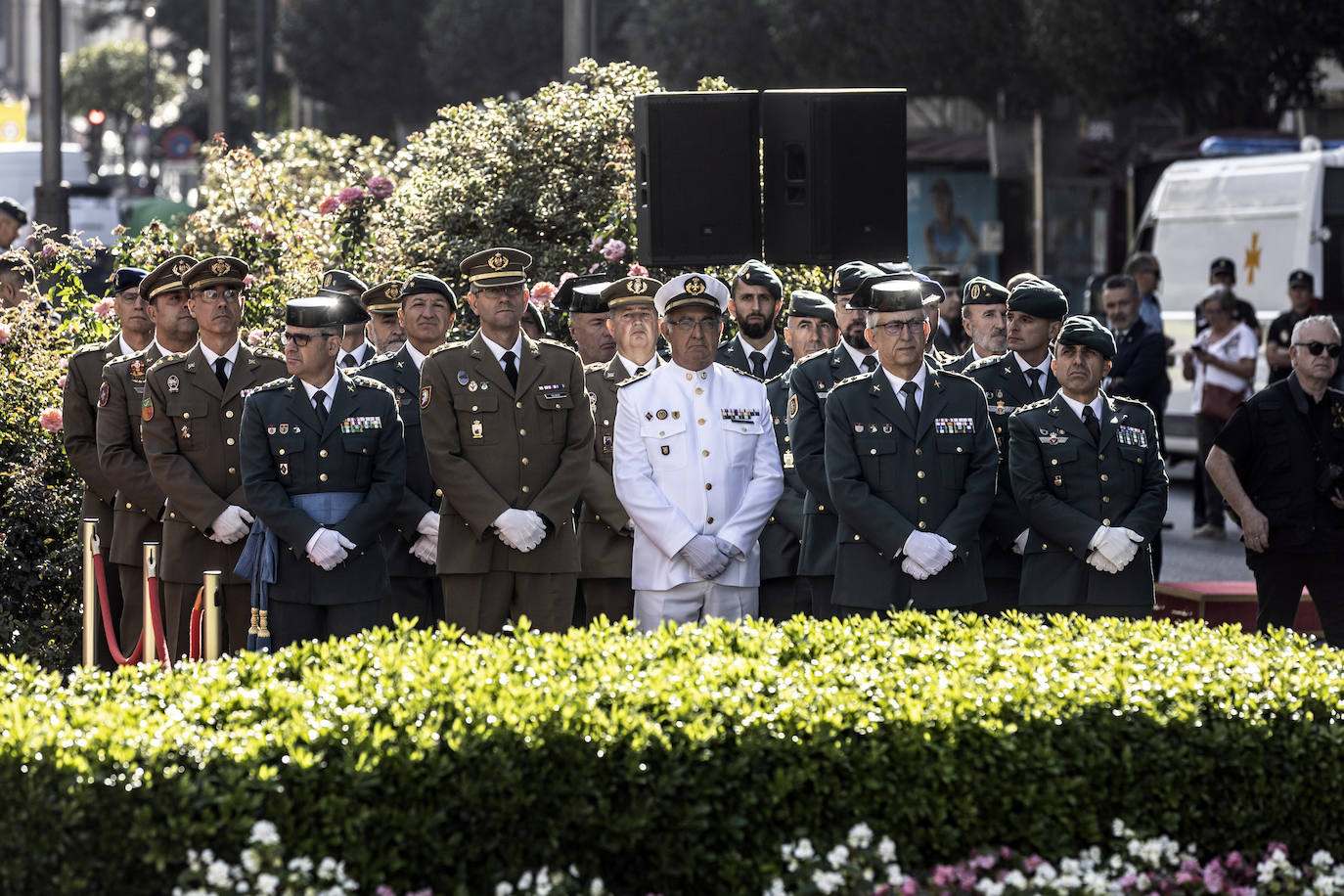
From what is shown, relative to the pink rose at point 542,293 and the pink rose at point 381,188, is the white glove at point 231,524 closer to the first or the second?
the pink rose at point 542,293

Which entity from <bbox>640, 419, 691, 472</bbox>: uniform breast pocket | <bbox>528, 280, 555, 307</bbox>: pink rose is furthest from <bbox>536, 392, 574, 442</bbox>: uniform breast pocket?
<bbox>528, 280, 555, 307</bbox>: pink rose

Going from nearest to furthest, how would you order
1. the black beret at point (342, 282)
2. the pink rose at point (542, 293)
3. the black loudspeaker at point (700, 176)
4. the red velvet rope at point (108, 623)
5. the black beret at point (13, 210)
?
1. the red velvet rope at point (108, 623)
2. the black loudspeaker at point (700, 176)
3. the black beret at point (342, 282)
4. the pink rose at point (542, 293)
5. the black beret at point (13, 210)

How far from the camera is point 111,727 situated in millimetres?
4934

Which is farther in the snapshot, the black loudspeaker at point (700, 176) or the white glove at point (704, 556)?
the black loudspeaker at point (700, 176)

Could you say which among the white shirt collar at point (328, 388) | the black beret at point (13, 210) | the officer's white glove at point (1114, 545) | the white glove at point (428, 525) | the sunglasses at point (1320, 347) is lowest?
the officer's white glove at point (1114, 545)

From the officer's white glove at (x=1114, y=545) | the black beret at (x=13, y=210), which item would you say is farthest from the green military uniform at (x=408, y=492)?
the black beret at (x=13, y=210)

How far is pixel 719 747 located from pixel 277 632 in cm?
310

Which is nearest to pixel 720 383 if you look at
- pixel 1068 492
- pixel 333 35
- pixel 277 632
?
pixel 1068 492

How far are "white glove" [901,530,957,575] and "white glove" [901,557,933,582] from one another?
1 centimetres

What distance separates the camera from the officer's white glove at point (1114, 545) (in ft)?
24.9

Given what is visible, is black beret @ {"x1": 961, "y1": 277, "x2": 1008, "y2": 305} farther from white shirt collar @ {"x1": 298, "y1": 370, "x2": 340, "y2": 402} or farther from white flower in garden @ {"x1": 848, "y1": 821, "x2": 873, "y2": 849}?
white flower in garden @ {"x1": 848, "y1": 821, "x2": 873, "y2": 849}

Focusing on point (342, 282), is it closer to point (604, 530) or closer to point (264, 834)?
point (604, 530)

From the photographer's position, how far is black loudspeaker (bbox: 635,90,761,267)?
9633 mm

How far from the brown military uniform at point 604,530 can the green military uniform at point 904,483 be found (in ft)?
4.34
